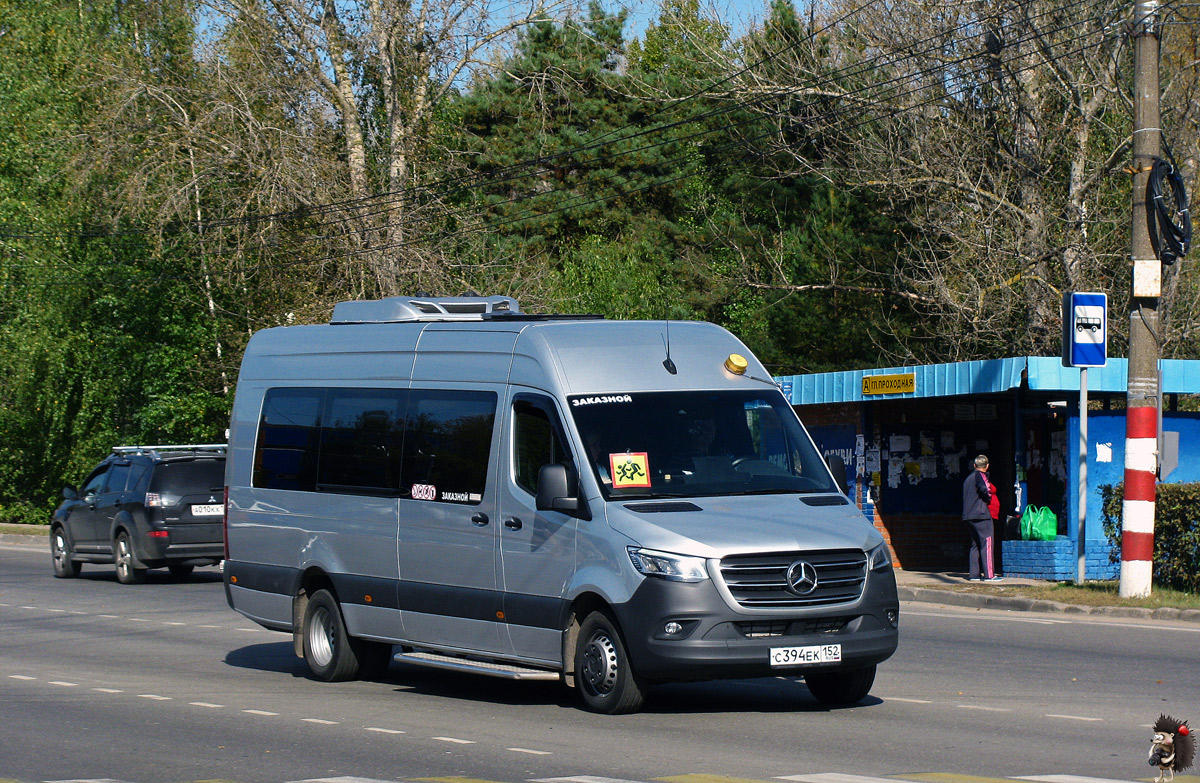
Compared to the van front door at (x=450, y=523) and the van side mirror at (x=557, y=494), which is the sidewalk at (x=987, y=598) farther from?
the van side mirror at (x=557, y=494)

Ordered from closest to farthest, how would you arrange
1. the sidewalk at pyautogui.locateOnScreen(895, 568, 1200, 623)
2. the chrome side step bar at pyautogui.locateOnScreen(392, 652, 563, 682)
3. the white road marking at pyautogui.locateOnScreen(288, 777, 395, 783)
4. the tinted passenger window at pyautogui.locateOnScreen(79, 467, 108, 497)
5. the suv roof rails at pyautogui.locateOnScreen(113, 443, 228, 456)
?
the white road marking at pyautogui.locateOnScreen(288, 777, 395, 783)
the chrome side step bar at pyautogui.locateOnScreen(392, 652, 563, 682)
the sidewalk at pyautogui.locateOnScreen(895, 568, 1200, 623)
the suv roof rails at pyautogui.locateOnScreen(113, 443, 228, 456)
the tinted passenger window at pyautogui.locateOnScreen(79, 467, 108, 497)

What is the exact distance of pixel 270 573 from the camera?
1277cm

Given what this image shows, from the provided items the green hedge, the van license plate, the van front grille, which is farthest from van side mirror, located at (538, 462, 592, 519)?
the green hedge

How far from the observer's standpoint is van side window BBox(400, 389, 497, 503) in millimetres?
10844

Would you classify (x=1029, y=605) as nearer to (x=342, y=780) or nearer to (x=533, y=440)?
(x=533, y=440)

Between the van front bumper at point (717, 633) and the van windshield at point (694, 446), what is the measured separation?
0.87m

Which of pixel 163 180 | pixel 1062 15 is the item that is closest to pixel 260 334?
pixel 1062 15

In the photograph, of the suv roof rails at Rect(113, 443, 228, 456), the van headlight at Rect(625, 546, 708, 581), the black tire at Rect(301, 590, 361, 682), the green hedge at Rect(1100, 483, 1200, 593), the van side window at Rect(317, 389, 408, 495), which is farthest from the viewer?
the suv roof rails at Rect(113, 443, 228, 456)

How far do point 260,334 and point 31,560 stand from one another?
16012 mm

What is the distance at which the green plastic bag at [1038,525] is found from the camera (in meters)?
21.3

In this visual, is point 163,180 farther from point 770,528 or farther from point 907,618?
point 770,528

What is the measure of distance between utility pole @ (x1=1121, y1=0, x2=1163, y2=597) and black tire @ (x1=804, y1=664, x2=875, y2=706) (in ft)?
28.6

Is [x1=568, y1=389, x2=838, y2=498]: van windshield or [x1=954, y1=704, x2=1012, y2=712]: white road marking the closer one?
[x1=568, y1=389, x2=838, y2=498]: van windshield

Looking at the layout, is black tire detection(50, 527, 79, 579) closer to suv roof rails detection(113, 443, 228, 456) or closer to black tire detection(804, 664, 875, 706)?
suv roof rails detection(113, 443, 228, 456)
